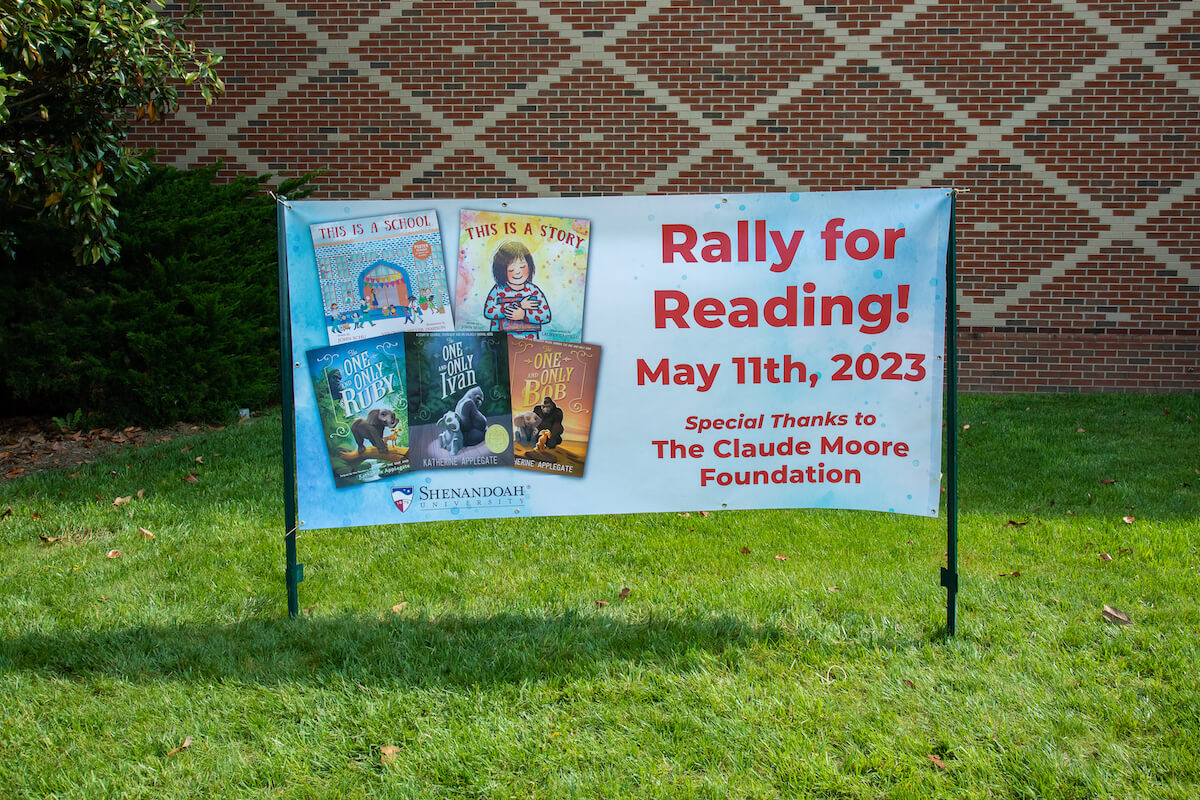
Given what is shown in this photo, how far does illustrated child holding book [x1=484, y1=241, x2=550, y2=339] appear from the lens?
3.26 m

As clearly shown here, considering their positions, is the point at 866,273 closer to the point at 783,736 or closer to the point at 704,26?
the point at 783,736

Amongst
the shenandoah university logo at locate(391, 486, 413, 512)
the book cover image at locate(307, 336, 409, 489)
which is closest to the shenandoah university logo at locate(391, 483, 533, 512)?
the shenandoah university logo at locate(391, 486, 413, 512)

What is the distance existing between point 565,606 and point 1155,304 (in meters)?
8.12

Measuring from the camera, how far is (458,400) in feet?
10.8

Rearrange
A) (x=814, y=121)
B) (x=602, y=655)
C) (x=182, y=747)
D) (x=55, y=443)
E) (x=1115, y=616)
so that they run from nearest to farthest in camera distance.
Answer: (x=182, y=747)
(x=602, y=655)
(x=1115, y=616)
(x=55, y=443)
(x=814, y=121)

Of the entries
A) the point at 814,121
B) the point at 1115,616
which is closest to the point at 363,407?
the point at 1115,616

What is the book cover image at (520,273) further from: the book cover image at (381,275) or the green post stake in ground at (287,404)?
the green post stake in ground at (287,404)

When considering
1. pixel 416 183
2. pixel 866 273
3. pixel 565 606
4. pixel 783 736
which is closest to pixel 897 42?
pixel 416 183

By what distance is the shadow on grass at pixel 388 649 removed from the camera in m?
3.01

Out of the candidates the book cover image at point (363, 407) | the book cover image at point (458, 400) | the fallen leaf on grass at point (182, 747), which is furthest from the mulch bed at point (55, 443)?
the fallen leaf on grass at point (182, 747)

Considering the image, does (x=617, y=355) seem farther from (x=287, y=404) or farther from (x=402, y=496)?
(x=287, y=404)

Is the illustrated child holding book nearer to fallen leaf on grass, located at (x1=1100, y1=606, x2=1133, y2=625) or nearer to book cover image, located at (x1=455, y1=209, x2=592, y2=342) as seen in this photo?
book cover image, located at (x1=455, y1=209, x2=592, y2=342)

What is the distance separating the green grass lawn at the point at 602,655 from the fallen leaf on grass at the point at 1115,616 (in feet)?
0.13

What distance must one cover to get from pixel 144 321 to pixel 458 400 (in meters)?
4.68
